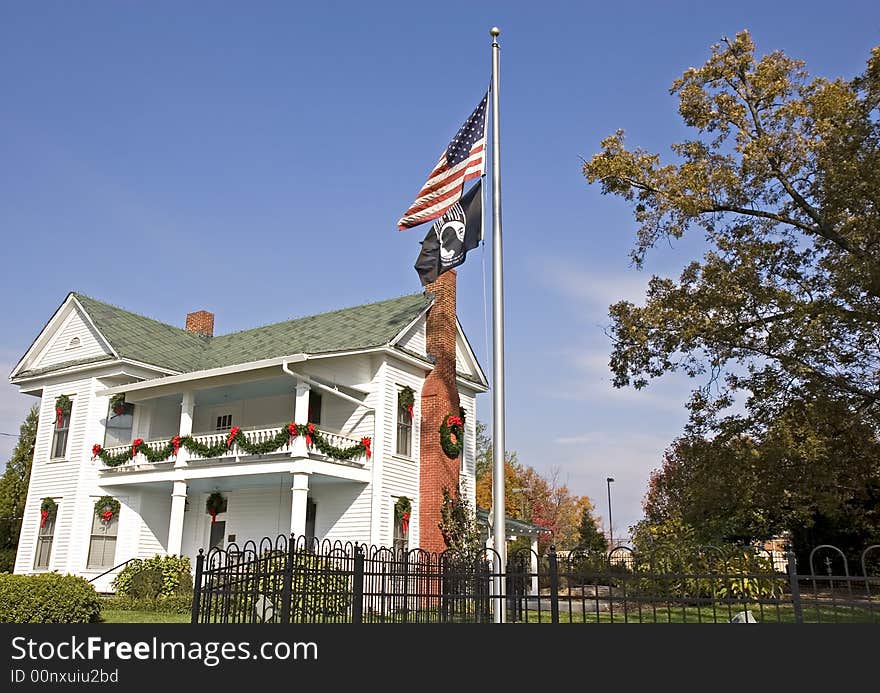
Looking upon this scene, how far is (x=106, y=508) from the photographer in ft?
80.9

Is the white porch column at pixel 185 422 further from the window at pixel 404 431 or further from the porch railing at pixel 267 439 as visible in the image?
the window at pixel 404 431

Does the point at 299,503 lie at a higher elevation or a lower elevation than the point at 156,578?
higher

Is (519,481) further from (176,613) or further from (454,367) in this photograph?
(176,613)

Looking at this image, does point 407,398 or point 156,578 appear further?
point 407,398

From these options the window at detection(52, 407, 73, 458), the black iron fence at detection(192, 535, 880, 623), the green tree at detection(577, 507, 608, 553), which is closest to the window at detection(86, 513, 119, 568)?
the window at detection(52, 407, 73, 458)

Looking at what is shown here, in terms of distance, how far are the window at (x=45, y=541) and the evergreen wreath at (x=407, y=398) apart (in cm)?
1216

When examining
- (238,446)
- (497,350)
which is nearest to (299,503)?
(238,446)

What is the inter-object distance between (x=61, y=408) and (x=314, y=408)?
30.4 feet

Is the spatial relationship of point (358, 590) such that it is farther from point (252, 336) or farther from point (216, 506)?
point (252, 336)

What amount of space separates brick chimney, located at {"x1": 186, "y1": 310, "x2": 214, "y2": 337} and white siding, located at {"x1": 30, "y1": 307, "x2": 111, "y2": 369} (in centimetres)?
482

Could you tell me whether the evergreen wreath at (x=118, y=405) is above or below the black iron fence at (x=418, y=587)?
above

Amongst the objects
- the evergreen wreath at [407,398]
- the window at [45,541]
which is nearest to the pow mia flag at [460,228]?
the evergreen wreath at [407,398]

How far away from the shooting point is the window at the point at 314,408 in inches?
934

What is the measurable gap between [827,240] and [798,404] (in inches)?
180
